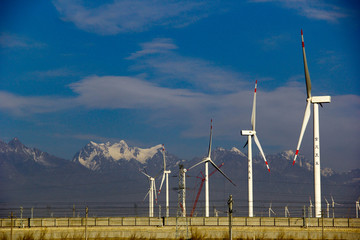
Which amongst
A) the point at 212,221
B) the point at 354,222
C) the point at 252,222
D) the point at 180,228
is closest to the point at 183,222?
the point at 180,228

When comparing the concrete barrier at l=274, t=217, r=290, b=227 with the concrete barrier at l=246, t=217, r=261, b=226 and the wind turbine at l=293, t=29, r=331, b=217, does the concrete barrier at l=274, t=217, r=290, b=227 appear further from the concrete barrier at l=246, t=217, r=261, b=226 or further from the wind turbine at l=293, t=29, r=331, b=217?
the wind turbine at l=293, t=29, r=331, b=217

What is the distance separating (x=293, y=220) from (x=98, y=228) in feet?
153

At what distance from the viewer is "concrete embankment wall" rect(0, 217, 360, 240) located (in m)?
132

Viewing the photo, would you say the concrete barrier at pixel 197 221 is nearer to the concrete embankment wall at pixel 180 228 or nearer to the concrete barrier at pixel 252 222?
the concrete embankment wall at pixel 180 228

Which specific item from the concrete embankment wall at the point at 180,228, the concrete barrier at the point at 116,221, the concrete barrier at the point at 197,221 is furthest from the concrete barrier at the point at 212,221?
the concrete barrier at the point at 116,221

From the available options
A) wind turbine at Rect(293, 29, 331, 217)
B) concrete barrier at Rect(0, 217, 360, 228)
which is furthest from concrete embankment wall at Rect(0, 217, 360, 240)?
wind turbine at Rect(293, 29, 331, 217)

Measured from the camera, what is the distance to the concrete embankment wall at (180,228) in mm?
131875

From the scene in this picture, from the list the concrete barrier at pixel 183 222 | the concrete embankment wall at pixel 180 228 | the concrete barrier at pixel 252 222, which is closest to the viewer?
the concrete embankment wall at pixel 180 228

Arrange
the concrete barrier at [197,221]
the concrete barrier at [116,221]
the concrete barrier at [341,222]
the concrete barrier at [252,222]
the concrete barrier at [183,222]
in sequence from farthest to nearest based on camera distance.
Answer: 1. the concrete barrier at [116,221]
2. the concrete barrier at [197,221]
3. the concrete barrier at [252,222]
4. the concrete barrier at [341,222]
5. the concrete barrier at [183,222]

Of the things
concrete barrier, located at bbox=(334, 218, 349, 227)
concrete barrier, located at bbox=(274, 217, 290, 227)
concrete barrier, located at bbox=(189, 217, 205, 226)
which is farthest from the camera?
concrete barrier, located at bbox=(189, 217, 205, 226)

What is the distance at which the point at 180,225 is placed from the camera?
143375mm

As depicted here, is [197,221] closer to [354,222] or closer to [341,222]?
[341,222]

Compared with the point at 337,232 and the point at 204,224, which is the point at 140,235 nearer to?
the point at 204,224

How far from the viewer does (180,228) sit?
13775 cm
